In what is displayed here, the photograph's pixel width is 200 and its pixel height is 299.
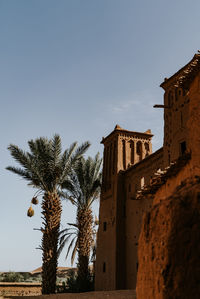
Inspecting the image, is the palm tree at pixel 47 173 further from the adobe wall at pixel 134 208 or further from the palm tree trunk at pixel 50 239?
the adobe wall at pixel 134 208

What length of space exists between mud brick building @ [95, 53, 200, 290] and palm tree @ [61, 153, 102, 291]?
621mm

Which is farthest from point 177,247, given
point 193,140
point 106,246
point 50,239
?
point 106,246

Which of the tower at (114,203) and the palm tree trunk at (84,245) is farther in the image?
the palm tree trunk at (84,245)

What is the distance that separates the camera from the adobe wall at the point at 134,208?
1805 cm

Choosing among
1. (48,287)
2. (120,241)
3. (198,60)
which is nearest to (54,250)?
(48,287)

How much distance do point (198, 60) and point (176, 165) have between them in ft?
10.0

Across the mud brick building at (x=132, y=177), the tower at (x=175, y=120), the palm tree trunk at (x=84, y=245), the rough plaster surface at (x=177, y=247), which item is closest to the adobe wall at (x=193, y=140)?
the mud brick building at (x=132, y=177)

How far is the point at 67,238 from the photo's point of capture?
22891mm

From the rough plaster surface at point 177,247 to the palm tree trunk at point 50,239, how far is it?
16.7 metres

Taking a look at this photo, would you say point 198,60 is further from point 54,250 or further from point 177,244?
point 54,250

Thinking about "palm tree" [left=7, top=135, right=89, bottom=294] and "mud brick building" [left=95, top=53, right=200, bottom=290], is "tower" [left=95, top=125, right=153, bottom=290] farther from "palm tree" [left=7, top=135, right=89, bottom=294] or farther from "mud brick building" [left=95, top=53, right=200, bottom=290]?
"palm tree" [left=7, top=135, right=89, bottom=294]

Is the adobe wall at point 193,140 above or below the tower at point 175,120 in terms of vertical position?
below

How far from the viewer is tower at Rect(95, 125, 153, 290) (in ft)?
64.2

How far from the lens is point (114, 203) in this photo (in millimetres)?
20828
